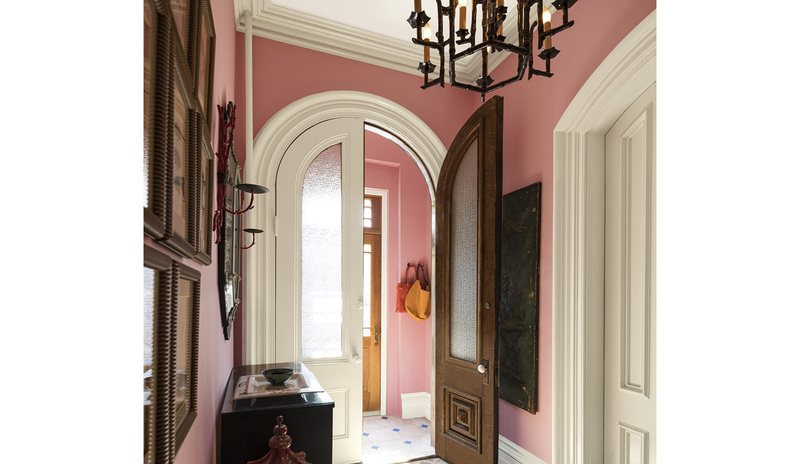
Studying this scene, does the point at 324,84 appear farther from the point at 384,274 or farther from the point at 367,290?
the point at 367,290

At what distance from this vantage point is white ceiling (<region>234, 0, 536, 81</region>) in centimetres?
270

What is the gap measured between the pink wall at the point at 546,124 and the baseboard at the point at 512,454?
0.04 meters

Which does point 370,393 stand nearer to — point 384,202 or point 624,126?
point 384,202

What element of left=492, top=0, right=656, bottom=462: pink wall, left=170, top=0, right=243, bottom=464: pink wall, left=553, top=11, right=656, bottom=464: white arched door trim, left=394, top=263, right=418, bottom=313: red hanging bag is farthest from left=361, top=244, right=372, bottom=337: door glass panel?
left=170, top=0, right=243, bottom=464: pink wall

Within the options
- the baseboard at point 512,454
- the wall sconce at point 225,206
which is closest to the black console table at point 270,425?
the wall sconce at point 225,206

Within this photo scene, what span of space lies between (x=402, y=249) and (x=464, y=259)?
5.18ft

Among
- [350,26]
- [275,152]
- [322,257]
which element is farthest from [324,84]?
[322,257]

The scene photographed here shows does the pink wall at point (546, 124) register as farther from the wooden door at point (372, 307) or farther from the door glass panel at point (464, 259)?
the wooden door at point (372, 307)

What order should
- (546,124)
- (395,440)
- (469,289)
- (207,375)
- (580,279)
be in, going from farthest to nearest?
(395,440) < (469,289) < (546,124) < (580,279) < (207,375)

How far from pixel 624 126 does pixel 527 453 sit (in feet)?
6.24

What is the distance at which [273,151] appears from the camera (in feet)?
9.39

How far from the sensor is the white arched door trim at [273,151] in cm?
272

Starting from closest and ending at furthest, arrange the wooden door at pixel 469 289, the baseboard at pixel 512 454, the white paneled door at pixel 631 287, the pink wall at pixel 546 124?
the white paneled door at pixel 631 287 → the pink wall at pixel 546 124 → the wooden door at pixel 469 289 → the baseboard at pixel 512 454
